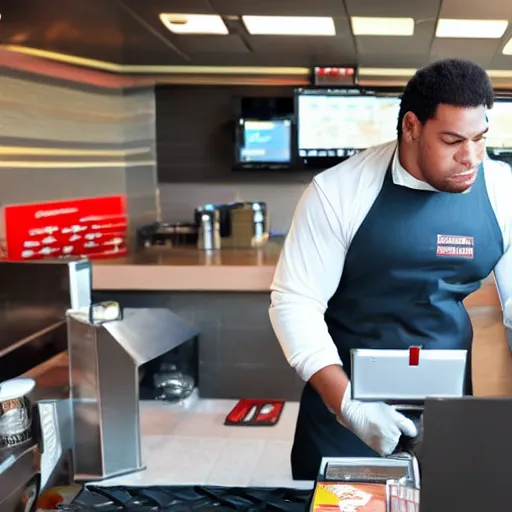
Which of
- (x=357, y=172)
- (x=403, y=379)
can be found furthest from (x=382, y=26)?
(x=403, y=379)

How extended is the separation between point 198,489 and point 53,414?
378 millimetres

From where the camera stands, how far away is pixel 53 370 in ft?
5.49

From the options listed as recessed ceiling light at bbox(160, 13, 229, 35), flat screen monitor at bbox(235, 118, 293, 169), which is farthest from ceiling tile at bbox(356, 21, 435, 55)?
recessed ceiling light at bbox(160, 13, 229, 35)

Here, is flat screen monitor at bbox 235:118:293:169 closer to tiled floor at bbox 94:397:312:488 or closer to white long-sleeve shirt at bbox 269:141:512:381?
tiled floor at bbox 94:397:312:488

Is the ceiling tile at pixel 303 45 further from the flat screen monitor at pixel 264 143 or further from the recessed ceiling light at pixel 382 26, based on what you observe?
the flat screen monitor at pixel 264 143

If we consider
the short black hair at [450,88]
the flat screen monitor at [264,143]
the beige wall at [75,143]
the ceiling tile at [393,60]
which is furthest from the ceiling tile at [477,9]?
the short black hair at [450,88]

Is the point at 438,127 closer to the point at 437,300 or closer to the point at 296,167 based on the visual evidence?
the point at 437,300

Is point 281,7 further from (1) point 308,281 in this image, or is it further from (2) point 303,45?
(1) point 308,281

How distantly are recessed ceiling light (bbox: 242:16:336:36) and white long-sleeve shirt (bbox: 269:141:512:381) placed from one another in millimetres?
1949

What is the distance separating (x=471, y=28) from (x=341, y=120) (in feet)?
2.51

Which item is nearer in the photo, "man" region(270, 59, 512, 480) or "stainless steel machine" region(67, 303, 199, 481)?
"man" region(270, 59, 512, 480)

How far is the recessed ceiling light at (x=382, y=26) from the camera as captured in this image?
3366 mm

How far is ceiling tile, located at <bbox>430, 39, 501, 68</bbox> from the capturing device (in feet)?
11.6

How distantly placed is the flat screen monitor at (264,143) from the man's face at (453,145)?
2.29m
